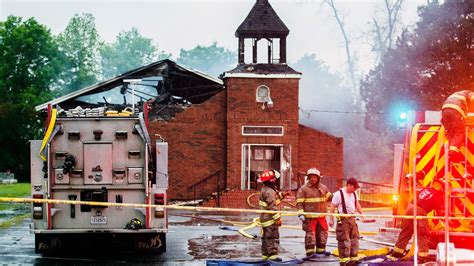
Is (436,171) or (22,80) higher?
(22,80)

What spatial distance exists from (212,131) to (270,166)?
8.87ft

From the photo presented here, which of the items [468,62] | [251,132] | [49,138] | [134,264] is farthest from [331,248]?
[468,62]

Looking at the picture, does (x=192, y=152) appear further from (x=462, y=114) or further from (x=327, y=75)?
(x=327, y=75)

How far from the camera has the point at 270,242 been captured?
1411cm

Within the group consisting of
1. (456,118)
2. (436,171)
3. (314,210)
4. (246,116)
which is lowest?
(314,210)

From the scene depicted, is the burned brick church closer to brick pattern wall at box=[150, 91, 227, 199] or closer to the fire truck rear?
brick pattern wall at box=[150, 91, 227, 199]

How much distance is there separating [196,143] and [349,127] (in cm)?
3227

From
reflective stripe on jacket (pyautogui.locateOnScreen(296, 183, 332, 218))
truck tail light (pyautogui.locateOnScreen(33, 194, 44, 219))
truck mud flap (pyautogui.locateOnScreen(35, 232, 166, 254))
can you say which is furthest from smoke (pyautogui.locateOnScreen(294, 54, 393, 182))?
truck tail light (pyautogui.locateOnScreen(33, 194, 44, 219))

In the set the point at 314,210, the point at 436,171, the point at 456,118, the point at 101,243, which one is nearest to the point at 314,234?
the point at 314,210

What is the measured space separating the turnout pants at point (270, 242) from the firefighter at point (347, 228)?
990mm

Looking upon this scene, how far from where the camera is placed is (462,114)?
11367 millimetres

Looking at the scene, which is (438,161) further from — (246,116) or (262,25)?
(262,25)

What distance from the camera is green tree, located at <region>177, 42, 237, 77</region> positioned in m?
122

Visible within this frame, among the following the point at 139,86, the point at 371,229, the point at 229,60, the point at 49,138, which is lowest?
the point at 371,229
